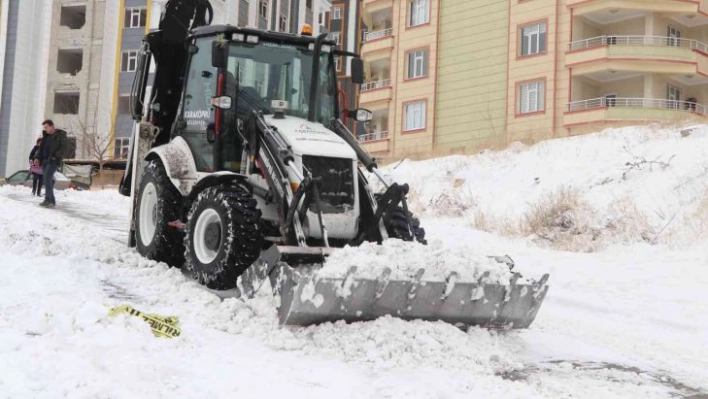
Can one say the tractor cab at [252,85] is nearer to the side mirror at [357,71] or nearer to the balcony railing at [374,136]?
the side mirror at [357,71]

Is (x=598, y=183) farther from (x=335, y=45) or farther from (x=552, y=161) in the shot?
(x=335, y=45)

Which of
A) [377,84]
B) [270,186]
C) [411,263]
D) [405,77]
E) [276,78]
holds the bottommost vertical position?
[411,263]

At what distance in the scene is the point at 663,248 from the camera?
12445mm

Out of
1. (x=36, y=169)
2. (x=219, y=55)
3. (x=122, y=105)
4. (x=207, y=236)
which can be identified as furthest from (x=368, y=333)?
(x=122, y=105)

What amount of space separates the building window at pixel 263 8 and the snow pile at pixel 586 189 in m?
31.5

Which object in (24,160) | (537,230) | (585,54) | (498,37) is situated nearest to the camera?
(537,230)

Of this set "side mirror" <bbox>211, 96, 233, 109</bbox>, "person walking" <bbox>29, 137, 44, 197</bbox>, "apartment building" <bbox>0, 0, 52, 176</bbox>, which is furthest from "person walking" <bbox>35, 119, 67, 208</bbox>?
"apartment building" <bbox>0, 0, 52, 176</bbox>

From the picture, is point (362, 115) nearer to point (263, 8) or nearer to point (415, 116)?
point (415, 116)

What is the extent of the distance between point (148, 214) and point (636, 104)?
2303 cm

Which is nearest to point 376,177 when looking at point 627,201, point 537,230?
point 537,230

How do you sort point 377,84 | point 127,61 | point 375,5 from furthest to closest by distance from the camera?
1. point 127,61
2. point 377,84
3. point 375,5

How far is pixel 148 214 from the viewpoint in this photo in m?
9.95

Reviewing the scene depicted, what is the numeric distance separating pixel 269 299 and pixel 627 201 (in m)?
10.5

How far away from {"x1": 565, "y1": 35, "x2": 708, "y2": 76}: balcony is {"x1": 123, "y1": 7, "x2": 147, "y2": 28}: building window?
25742mm
